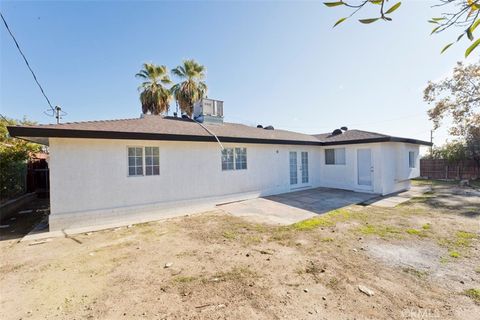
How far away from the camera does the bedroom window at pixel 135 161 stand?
22.5ft

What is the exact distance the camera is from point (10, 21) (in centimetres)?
536

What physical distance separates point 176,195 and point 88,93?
33.4ft

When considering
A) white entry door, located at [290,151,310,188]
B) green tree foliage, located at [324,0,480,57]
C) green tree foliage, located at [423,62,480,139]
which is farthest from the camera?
green tree foliage, located at [423,62,480,139]

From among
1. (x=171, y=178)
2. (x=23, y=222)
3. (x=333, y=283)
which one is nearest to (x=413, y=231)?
(x=333, y=283)

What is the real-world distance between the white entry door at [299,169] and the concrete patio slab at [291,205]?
1098 millimetres

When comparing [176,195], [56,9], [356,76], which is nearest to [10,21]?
[56,9]

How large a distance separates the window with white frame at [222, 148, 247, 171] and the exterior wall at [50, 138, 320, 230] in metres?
0.20

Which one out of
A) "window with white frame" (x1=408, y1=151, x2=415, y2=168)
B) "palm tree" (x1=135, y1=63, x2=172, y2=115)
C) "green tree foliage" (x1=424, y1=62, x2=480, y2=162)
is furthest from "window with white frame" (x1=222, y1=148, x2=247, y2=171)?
"green tree foliage" (x1=424, y1=62, x2=480, y2=162)

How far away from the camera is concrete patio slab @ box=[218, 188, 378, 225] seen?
688cm

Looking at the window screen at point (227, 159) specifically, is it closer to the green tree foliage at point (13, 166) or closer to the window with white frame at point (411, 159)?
the green tree foliage at point (13, 166)

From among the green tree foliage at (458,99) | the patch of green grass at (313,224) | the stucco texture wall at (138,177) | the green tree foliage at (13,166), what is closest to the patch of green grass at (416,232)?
the patch of green grass at (313,224)

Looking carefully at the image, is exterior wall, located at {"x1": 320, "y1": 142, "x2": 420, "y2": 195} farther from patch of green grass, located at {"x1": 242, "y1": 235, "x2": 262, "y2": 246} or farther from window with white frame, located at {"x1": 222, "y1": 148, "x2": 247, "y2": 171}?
patch of green grass, located at {"x1": 242, "y1": 235, "x2": 262, "y2": 246}

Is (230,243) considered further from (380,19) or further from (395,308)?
(380,19)

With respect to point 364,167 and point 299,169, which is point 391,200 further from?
point 299,169
